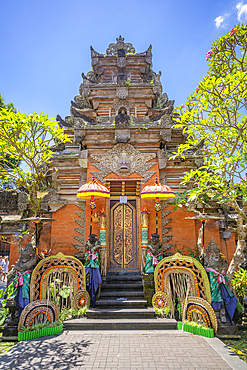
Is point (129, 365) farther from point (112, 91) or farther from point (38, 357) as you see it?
point (112, 91)

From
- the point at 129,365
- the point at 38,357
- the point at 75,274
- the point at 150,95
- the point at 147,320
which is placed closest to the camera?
the point at 129,365

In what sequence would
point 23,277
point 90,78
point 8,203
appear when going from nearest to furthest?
point 23,277, point 8,203, point 90,78

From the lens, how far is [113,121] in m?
9.92

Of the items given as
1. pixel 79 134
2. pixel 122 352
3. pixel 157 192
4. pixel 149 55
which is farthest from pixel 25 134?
pixel 149 55

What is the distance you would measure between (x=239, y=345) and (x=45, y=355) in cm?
444

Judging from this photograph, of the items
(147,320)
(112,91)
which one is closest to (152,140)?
(112,91)

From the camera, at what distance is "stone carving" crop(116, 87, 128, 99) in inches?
471

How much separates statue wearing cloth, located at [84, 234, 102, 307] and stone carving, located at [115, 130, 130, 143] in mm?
3859

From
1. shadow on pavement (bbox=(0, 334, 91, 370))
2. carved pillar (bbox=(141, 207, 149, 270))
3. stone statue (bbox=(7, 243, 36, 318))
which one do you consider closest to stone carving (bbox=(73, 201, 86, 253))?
A: carved pillar (bbox=(141, 207, 149, 270))

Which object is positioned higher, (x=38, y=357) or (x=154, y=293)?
(x=154, y=293)

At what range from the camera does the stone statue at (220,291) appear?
6.46m

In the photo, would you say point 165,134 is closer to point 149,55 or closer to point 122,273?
point 122,273

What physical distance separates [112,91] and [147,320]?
1015 cm

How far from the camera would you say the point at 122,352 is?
518 centimetres
